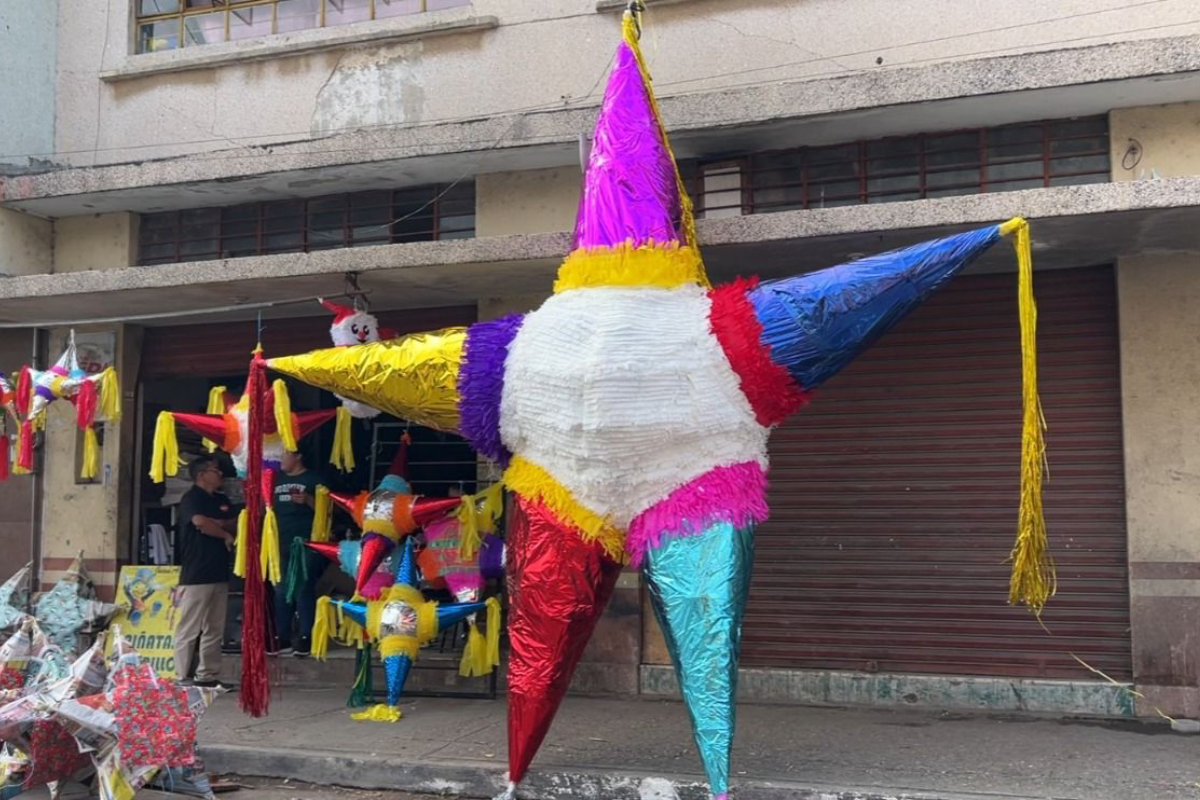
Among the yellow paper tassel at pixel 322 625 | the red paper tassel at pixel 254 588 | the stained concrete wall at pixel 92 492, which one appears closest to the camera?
the red paper tassel at pixel 254 588

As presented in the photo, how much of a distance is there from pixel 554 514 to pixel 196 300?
142 inches

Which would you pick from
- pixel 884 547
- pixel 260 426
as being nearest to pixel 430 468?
pixel 260 426

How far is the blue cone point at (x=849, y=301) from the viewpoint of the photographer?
3938 millimetres

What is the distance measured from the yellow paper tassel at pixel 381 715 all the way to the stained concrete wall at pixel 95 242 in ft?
11.9

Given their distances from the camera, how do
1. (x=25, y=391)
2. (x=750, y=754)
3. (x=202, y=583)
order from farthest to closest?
1. (x=202, y=583)
2. (x=25, y=391)
3. (x=750, y=754)

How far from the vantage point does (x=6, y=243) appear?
7215 mm

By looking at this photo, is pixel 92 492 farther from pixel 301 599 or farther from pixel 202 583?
pixel 301 599

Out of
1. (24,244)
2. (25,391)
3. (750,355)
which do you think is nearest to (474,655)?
(750,355)

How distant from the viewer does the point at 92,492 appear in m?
7.62

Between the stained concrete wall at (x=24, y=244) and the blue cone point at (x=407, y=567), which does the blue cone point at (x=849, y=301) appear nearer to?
the blue cone point at (x=407, y=567)

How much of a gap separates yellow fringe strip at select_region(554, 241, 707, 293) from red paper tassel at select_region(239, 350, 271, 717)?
159cm

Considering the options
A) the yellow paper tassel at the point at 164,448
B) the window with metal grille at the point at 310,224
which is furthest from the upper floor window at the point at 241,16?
the yellow paper tassel at the point at 164,448

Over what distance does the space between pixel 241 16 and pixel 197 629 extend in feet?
13.7

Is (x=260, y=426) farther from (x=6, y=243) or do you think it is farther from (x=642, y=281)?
(x=6, y=243)
